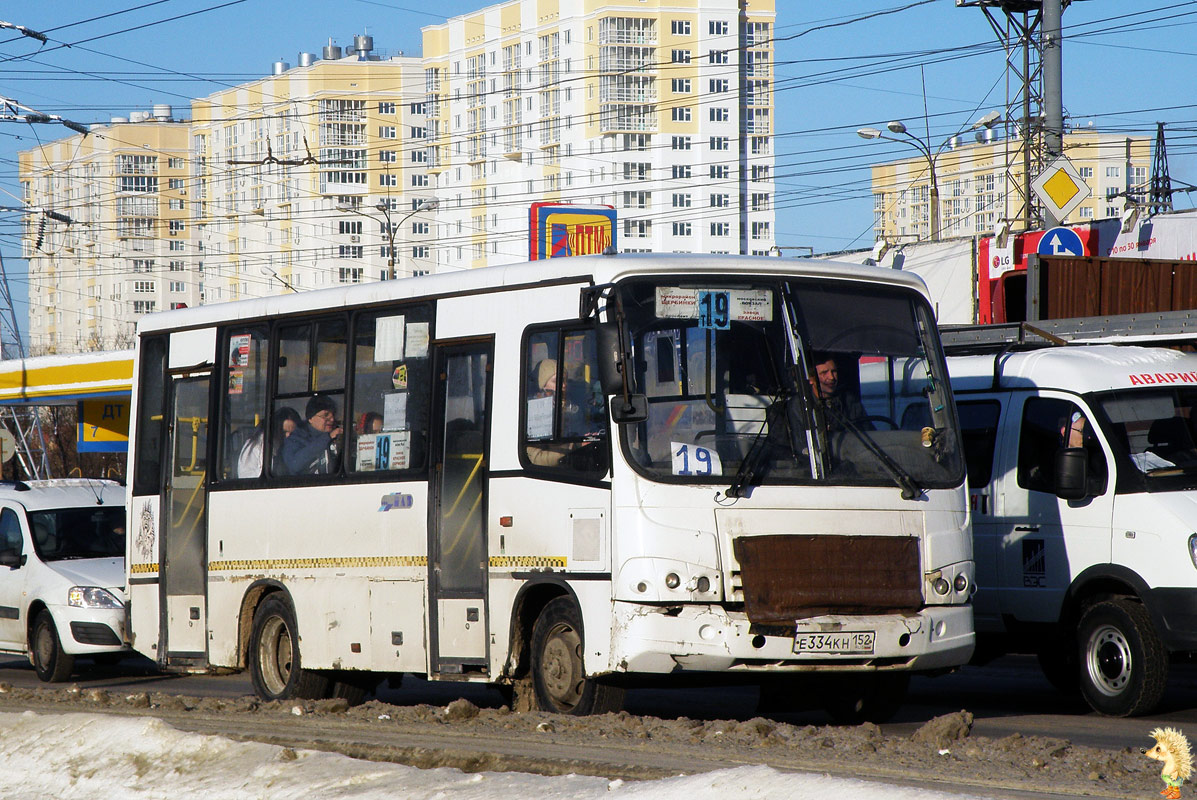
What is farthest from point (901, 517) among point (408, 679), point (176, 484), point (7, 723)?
point (408, 679)

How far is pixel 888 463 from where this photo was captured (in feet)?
31.3

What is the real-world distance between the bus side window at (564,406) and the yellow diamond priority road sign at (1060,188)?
1244 cm

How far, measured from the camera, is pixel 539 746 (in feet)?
26.2

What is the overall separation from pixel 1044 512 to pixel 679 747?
4.41 meters

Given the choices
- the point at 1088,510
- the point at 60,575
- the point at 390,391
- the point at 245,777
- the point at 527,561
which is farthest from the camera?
the point at 60,575

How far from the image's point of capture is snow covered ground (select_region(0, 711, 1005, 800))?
6.09 m

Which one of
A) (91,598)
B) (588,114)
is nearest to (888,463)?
(91,598)

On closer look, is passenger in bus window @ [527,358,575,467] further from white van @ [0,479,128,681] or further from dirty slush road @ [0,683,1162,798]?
white van @ [0,479,128,681]

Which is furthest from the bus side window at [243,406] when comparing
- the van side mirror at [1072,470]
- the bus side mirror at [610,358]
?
the van side mirror at [1072,470]

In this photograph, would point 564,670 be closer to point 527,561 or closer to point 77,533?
point 527,561

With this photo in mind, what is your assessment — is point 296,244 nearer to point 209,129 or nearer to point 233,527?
point 209,129

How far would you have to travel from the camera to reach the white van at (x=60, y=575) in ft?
52.5

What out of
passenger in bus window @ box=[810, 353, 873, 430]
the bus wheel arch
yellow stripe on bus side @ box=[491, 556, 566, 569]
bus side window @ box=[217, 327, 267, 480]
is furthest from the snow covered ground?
passenger in bus window @ box=[810, 353, 873, 430]

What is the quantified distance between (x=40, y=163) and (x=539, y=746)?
5898 inches
